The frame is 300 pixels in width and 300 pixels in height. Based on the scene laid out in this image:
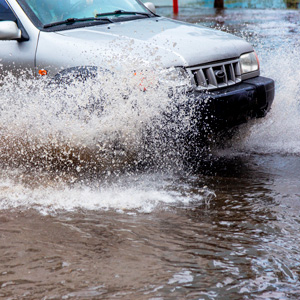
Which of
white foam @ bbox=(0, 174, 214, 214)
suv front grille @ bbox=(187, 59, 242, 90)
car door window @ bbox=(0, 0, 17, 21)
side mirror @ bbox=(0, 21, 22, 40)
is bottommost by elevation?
white foam @ bbox=(0, 174, 214, 214)

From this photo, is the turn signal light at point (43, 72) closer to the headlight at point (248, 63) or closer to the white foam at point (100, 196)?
the white foam at point (100, 196)

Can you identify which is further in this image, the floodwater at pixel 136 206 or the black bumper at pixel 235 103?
the black bumper at pixel 235 103

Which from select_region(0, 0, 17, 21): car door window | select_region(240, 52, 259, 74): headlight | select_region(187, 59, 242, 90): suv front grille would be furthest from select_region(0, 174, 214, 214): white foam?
select_region(0, 0, 17, 21): car door window

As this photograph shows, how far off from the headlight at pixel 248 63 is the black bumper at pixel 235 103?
0.38 feet

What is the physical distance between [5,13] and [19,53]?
528mm

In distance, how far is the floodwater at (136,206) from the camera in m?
2.70

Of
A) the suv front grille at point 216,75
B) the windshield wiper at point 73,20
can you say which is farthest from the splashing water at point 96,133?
the windshield wiper at point 73,20

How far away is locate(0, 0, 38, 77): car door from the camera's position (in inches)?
181

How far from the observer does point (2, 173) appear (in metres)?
4.74

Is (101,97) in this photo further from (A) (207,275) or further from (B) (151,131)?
(A) (207,275)

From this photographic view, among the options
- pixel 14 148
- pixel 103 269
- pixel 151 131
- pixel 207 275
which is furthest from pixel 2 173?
pixel 207 275

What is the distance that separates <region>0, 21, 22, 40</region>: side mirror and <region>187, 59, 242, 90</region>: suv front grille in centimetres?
161

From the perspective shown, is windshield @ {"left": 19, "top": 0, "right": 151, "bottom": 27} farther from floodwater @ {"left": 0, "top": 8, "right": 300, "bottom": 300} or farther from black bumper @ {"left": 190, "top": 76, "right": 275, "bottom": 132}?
black bumper @ {"left": 190, "top": 76, "right": 275, "bottom": 132}

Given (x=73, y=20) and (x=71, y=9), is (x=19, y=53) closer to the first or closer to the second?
(x=73, y=20)
